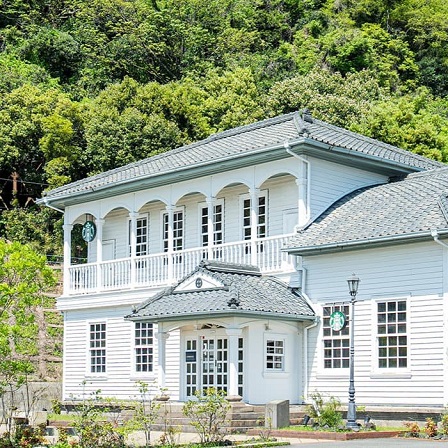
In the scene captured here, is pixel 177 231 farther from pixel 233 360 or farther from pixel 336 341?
pixel 336 341

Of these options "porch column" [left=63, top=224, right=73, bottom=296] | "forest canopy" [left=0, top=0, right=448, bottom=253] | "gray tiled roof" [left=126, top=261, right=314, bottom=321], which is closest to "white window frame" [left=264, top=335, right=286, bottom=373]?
"gray tiled roof" [left=126, top=261, right=314, bottom=321]

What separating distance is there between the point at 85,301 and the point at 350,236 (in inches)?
460

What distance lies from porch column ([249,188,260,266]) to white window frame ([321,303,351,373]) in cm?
296

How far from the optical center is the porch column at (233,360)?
2505 centimetres

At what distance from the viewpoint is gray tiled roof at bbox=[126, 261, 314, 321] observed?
25.5m

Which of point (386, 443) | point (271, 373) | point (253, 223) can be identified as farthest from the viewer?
point (253, 223)

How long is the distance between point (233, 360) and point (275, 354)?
5.79 feet

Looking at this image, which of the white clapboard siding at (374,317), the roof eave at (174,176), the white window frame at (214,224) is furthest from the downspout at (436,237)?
the white window frame at (214,224)

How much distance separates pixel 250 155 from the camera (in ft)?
92.0

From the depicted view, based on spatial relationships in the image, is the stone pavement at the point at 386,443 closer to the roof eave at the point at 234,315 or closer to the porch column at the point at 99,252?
the roof eave at the point at 234,315

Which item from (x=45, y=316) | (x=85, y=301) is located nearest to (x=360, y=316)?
(x=85, y=301)

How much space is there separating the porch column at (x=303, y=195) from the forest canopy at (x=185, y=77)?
67.0ft

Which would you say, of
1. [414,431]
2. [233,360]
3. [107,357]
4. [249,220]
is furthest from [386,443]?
[107,357]

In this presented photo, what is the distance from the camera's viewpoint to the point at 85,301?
3350 centimetres
